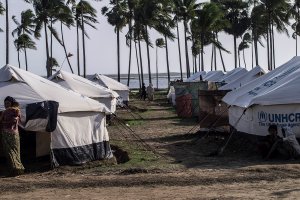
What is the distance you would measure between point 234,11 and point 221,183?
52.5m

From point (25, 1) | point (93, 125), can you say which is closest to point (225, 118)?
point (93, 125)

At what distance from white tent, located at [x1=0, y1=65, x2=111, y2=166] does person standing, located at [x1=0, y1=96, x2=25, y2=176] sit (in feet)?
1.88

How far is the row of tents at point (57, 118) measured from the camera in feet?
42.8

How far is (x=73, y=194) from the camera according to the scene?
10.1 meters

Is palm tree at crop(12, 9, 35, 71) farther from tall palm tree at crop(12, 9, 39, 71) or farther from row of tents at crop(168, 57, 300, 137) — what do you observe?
row of tents at crop(168, 57, 300, 137)

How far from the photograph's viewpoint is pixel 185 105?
29391 mm

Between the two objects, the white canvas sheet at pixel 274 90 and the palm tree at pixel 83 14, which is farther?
the palm tree at pixel 83 14

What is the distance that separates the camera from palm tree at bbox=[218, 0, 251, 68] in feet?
198

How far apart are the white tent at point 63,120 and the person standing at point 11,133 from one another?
572 mm

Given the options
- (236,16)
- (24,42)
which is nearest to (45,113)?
(236,16)

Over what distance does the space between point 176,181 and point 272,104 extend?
5.20 meters

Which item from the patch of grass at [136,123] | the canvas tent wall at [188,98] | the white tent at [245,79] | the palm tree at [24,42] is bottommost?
the patch of grass at [136,123]

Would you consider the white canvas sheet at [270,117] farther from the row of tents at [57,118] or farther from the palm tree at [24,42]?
the palm tree at [24,42]

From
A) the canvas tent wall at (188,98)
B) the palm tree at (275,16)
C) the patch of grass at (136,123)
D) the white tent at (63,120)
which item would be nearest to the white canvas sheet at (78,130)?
the white tent at (63,120)
